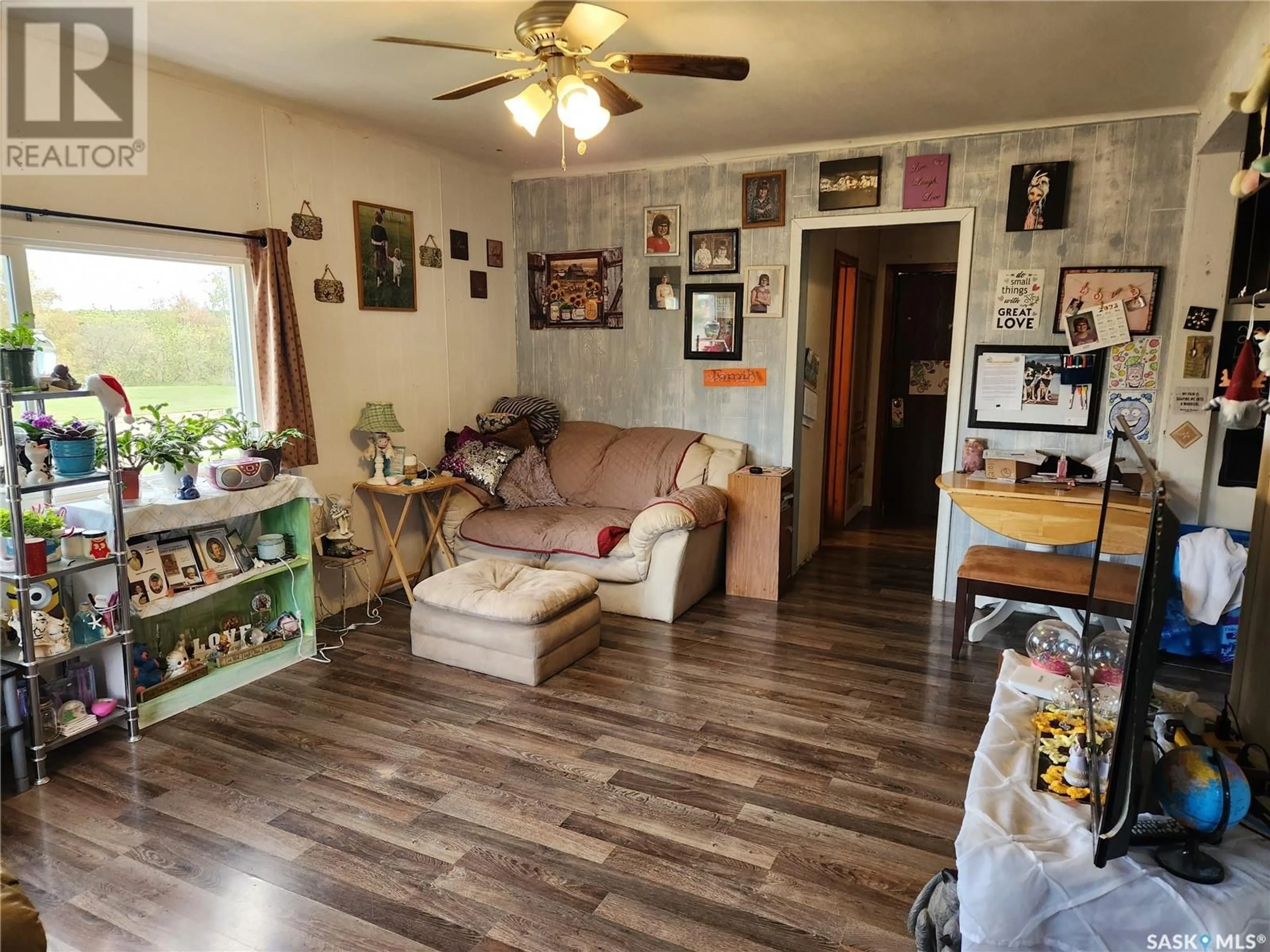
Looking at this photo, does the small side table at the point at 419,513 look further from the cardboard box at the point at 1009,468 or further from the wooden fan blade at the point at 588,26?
the cardboard box at the point at 1009,468

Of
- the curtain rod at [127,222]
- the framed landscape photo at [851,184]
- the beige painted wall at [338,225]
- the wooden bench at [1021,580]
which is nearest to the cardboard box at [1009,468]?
the wooden bench at [1021,580]

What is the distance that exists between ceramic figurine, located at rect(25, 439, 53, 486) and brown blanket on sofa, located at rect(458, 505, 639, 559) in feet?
Answer: 6.92

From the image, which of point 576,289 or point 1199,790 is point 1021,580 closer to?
point 1199,790

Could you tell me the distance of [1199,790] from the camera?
123 cm

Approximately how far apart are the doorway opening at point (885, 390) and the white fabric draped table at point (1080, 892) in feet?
12.6

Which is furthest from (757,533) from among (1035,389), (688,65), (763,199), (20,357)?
(20,357)

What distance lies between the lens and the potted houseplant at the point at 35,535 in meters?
2.51

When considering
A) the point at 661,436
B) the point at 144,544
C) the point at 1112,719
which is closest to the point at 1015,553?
the point at 661,436

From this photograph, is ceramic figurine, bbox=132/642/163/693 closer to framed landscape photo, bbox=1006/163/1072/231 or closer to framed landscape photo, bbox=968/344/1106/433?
framed landscape photo, bbox=968/344/1106/433

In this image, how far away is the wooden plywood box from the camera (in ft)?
14.3

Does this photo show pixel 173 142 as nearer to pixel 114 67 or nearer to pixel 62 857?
pixel 114 67

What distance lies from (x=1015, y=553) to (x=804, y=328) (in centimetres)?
171

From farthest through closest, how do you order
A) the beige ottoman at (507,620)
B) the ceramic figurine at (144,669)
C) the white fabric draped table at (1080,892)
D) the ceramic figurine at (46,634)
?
1. the beige ottoman at (507,620)
2. the ceramic figurine at (144,669)
3. the ceramic figurine at (46,634)
4. the white fabric draped table at (1080,892)

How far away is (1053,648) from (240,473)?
3.00 meters
